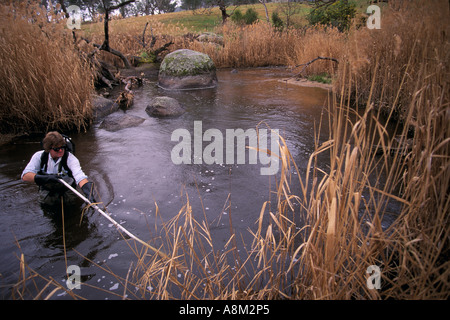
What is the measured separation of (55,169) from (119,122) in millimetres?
3695

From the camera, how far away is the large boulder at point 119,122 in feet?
22.3

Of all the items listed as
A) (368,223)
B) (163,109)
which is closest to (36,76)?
(163,109)

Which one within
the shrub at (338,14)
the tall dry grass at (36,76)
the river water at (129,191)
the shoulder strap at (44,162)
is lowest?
the river water at (129,191)

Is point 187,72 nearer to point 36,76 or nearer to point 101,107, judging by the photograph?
point 101,107

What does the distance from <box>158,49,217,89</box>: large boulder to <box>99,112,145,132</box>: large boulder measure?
13.3 ft

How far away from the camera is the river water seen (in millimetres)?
2867

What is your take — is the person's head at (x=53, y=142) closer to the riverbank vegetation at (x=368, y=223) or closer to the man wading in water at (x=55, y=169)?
the man wading in water at (x=55, y=169)

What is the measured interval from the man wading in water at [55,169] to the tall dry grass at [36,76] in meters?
2.89

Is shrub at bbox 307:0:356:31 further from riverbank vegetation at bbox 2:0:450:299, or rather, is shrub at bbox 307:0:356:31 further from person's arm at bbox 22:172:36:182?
person's arm at bbox 22:172:36:182

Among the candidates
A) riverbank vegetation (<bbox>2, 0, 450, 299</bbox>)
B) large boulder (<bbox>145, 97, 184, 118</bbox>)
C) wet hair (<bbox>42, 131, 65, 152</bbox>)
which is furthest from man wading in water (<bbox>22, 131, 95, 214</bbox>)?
large boulder (<bbox>145, 97, 184, 118</bbox>)

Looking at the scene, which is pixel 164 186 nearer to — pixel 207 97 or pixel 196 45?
pixel 207 97

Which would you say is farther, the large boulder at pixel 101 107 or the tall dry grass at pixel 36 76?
the large boulder at pixel 101 107

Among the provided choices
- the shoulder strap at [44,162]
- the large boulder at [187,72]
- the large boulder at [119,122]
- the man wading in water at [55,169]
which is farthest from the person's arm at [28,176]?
the large boulder at [187,72]
